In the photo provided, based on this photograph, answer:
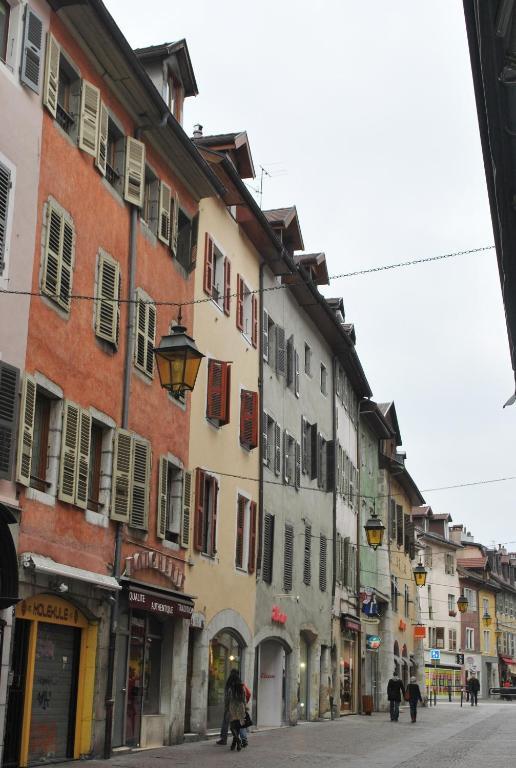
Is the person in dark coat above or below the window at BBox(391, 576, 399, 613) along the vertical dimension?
below

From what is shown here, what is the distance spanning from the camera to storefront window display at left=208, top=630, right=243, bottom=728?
80.0 feet

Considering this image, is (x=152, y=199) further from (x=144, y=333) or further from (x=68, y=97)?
(x=68, y=97)

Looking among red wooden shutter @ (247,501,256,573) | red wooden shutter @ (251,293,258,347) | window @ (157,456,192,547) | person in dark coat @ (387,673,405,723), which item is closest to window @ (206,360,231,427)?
window @ (157,456,192,547)

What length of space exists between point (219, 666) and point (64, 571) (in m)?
10.1

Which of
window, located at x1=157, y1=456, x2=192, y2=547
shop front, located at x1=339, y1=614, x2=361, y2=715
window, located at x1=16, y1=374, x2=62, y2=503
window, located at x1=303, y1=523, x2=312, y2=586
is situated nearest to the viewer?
window, located at x1=16, y1=374, x2=62, y2=503

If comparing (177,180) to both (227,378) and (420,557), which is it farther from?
(420,557)

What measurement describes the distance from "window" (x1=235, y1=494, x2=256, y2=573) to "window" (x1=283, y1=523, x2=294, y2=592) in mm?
3422

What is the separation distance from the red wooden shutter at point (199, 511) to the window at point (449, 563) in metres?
63.3

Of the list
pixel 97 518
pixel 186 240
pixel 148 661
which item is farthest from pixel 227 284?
pixel 97 518

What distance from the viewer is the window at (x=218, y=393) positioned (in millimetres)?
24469

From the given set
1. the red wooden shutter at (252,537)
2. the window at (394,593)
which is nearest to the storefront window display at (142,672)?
the red wooden shutter at (252,537)

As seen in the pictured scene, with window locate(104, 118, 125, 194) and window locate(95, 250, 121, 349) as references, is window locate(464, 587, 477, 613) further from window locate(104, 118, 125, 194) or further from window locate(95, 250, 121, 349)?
window locate(95, 250, 121, 349)

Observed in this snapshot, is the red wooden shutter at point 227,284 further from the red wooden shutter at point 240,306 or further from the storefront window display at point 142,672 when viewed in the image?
the storefront window display at point 142,672

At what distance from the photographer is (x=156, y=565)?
20.4 meters
